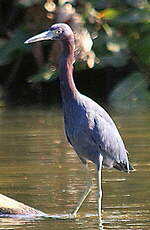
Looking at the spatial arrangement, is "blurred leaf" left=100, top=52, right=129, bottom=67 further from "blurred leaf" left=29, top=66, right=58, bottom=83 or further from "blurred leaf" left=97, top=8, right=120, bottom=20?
"blurred leaf" left=29, top=66, right=58, bottom=83

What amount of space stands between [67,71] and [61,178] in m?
1.72

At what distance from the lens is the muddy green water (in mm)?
8172

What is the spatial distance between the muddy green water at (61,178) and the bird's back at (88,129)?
0.55 metres

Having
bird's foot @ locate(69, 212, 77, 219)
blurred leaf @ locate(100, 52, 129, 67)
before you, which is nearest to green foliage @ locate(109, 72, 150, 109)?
blurred leaf @ locate(100, 52, 129, 67)

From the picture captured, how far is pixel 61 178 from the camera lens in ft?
33.1

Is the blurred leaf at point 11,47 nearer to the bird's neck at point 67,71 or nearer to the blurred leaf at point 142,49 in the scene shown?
the blurred leaf at point 142,49

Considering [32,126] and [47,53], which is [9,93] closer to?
[47,53]

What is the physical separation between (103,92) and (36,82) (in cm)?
141

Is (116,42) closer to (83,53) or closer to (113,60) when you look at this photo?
(113,60)

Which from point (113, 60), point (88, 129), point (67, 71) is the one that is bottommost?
point (113, 60)

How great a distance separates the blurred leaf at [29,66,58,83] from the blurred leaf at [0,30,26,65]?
0.82m

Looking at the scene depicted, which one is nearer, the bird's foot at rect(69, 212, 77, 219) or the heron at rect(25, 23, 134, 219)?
the bird's foot at rect(69, 212, 77, 219)

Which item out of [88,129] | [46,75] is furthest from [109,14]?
[88,129]

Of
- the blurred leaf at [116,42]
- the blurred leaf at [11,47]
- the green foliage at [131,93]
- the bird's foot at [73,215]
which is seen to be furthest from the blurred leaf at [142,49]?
the bird's foot at [73,215]
